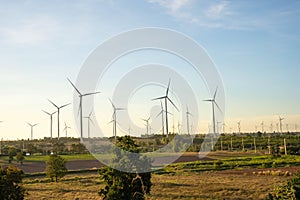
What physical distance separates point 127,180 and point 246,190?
696 inches

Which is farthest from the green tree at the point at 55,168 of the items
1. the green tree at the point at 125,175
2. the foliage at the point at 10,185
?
the green tree at the point at 125,175

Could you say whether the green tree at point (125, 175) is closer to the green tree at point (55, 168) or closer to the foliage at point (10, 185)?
the foliage at point (10, 185)

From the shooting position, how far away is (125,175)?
2939cm

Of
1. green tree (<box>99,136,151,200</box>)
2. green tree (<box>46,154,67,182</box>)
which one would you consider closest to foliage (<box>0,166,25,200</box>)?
green tree (<box>99,136,151,200</box>)

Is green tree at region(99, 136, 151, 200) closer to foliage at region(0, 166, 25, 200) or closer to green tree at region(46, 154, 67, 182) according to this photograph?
foliage at region(0, 166, 25, 200)

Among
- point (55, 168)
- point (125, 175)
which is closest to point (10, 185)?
point (125, 175)

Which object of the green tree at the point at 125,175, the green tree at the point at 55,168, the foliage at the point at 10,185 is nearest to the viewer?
the green tree at the point at 125,175

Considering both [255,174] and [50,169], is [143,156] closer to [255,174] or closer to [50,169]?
[50,169]

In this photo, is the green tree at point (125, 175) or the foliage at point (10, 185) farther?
the foliage at point (10, 185)

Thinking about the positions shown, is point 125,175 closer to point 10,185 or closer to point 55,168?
point 10,185

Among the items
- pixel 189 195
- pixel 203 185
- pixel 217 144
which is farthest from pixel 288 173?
pixel 217 144

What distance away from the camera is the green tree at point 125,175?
29203mm

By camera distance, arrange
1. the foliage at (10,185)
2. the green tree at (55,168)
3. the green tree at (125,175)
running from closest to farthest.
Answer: the green tree at (125,175) → the foliage at (10,185) → the green tree at (55,168)

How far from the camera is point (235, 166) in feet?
249
